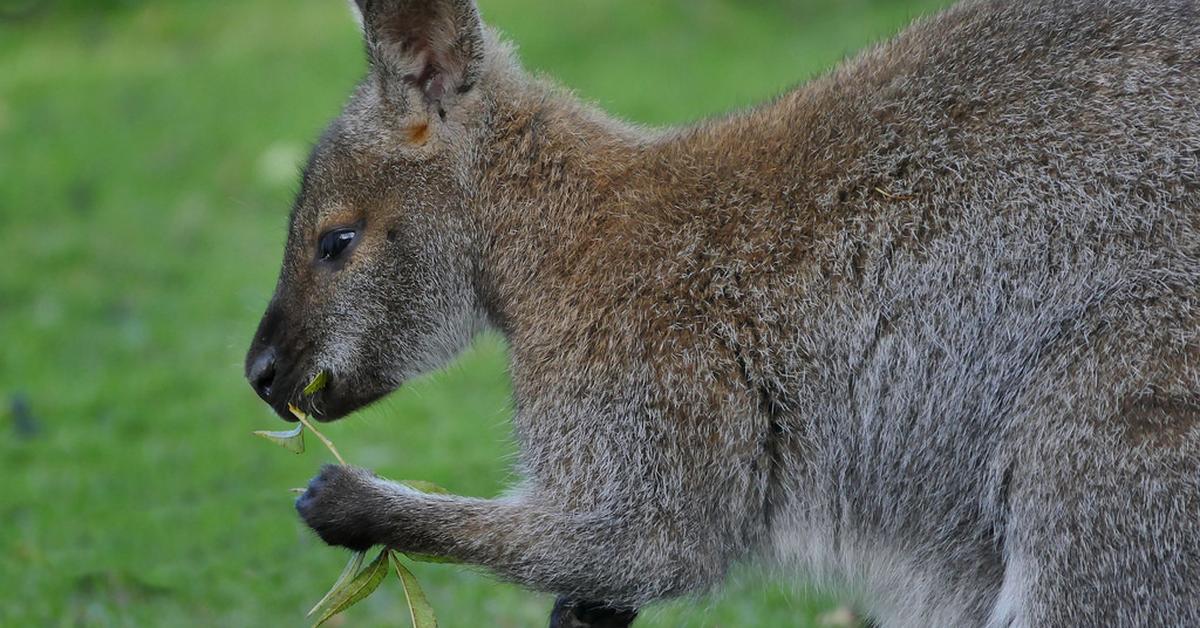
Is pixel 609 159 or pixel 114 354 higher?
pixel 114 354

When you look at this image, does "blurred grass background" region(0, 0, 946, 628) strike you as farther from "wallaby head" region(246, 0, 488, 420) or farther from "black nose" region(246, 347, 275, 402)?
"black nose" region(246, 347, 275, 402)

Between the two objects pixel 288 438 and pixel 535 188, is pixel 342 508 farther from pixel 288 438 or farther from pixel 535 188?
pixel 535 188

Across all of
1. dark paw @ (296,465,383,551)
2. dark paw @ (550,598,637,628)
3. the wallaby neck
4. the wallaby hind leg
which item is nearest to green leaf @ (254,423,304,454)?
dark paw @ (296,465,383,551)

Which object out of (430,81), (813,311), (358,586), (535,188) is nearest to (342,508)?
(358,586)

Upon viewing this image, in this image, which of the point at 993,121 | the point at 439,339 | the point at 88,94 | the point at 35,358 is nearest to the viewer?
the point at 993,121

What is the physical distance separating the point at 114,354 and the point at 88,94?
5239 mm

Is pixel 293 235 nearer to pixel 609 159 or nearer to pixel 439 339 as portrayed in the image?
pixel 439 339

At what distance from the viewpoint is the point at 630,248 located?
4258mm

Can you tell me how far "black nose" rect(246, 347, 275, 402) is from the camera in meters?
4.56

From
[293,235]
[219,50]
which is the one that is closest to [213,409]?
[293,235]

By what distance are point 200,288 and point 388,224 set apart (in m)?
6.31

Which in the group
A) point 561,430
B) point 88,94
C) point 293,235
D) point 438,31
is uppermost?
point 88,94

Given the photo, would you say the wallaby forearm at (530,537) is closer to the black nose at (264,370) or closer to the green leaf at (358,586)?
the green leaf at (358,586)

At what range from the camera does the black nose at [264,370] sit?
456 centimetres
